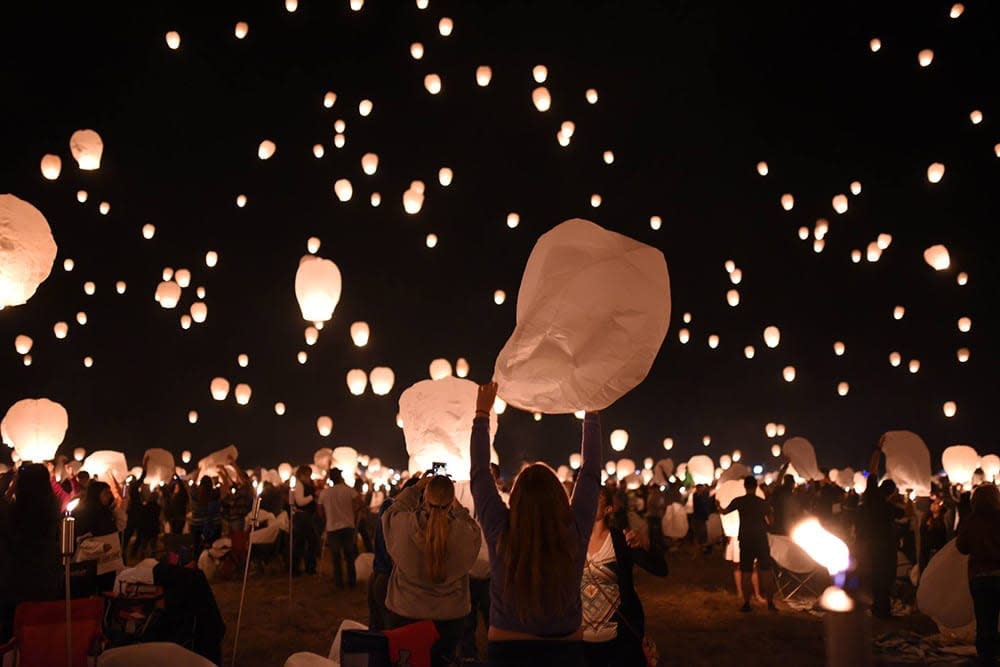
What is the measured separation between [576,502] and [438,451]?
10.8 feet

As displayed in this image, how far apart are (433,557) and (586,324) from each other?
1433 mm

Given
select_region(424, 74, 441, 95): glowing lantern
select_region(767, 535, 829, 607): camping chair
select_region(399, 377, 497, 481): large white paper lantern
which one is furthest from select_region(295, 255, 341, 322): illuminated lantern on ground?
select_region(767, 535, 829, 607): camping chair

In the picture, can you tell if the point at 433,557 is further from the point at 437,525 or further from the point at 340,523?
the point at 340,523

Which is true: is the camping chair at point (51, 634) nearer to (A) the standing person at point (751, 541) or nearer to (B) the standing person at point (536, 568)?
(B) the standing person at point (536, 568)

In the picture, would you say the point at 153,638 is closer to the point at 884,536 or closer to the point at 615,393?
the point at 615,393

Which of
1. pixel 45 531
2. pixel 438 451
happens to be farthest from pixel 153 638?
pixel 438 451

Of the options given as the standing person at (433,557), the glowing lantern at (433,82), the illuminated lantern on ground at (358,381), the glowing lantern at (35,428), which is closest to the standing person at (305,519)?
the glowing lantern at (35,428)

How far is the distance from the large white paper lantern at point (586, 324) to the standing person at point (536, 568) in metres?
0.53

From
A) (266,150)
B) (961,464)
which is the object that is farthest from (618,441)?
(266,150)

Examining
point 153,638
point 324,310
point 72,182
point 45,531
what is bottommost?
point 153,638

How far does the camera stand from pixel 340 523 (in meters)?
8.95

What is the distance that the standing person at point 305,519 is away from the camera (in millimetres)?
9891

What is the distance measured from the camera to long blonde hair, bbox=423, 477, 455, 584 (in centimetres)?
372

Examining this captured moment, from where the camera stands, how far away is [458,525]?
150 inches
